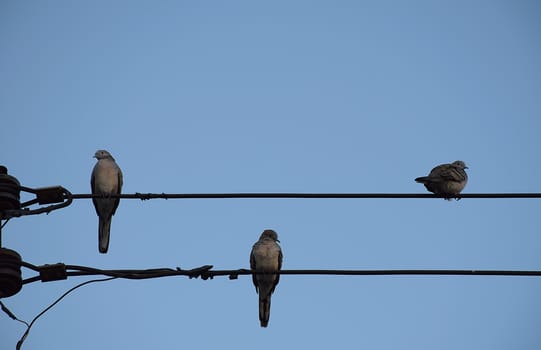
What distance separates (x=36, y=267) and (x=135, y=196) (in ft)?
6.12

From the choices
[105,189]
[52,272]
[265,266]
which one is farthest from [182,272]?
[105,189]

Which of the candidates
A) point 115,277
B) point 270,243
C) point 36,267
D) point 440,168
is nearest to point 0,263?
point 36,267

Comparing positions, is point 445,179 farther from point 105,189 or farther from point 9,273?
point 9,273

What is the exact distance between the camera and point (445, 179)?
11766 mm

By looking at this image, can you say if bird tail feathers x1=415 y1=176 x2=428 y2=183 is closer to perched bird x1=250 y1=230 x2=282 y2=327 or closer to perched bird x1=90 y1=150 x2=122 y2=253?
perched bird x1=250 y1=230 x2=282 y2=327

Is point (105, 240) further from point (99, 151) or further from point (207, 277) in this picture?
point (207, 277)

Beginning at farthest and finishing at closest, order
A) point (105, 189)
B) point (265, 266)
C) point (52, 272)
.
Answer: point (105, 189) < point (265, 266) < point (52, 272)

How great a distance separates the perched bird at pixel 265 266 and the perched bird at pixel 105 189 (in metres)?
2.65

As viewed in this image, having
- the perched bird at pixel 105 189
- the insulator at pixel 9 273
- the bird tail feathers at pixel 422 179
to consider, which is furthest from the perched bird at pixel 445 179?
the insulator at pixel 9 273

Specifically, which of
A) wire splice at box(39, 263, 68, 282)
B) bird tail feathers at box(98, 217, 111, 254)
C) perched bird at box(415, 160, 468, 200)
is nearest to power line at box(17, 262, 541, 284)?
wire splice at box(39, 263, 68, 282)

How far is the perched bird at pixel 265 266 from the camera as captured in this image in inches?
492

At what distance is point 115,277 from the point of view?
6977mm

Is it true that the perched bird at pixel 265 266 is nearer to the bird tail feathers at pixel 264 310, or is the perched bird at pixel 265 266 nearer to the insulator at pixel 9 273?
the bird tail feathers at pixel 264 310

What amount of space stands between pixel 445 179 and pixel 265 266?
3.11m
